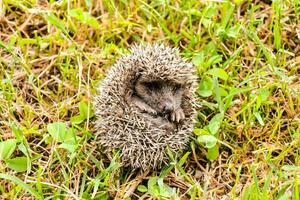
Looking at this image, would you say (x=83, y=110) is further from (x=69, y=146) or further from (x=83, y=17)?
(x=83, y=17)

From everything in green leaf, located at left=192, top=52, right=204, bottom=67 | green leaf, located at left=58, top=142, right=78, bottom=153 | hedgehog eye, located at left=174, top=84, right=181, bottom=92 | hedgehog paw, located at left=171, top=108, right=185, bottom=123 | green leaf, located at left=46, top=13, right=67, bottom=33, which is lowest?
green leaf, located at left=58, top=142, right=78, bottom=153

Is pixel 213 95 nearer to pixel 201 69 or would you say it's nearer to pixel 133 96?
pixel 201 69

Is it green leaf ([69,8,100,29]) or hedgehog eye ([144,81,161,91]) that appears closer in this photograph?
hedgehog eye ([144,81,161,91])

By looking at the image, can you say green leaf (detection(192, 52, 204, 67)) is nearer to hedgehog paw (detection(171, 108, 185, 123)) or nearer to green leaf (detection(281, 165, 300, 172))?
hedgehog paw (detection(171, 108, 185, 123))

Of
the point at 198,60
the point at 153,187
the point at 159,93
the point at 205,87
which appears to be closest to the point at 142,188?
the point at 153,187

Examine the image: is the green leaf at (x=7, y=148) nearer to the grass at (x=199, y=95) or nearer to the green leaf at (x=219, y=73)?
the grass at (x=199, y=95)

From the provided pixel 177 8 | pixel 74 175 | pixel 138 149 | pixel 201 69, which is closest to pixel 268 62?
pixel 201 69

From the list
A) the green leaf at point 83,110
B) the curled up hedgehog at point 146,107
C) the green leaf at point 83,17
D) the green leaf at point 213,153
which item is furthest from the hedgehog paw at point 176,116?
the green leaf at point 83,17

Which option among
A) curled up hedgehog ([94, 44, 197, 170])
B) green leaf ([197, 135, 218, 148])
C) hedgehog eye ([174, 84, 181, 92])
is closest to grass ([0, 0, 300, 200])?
green leaf ([197, 135, 218, 148])
